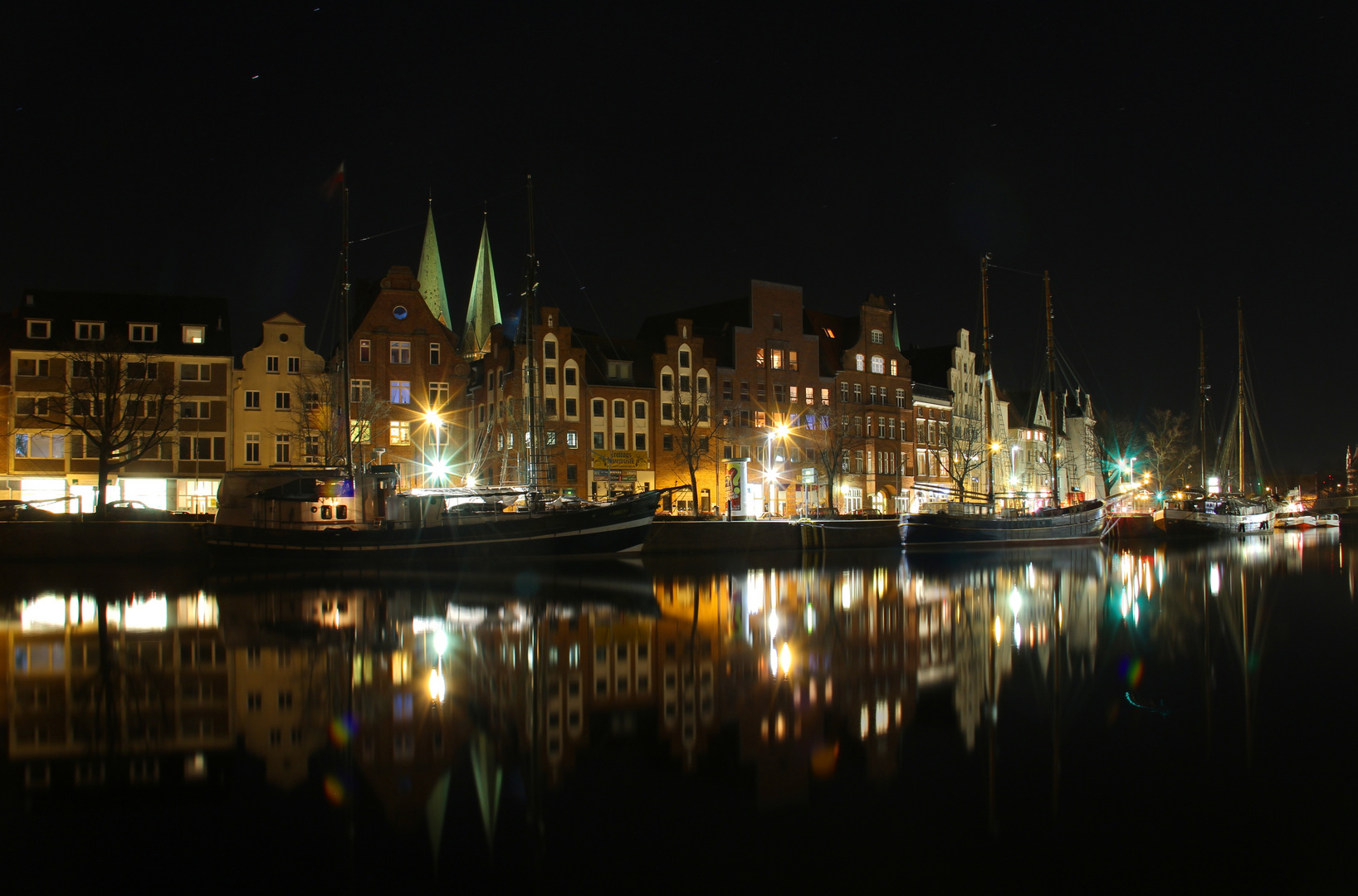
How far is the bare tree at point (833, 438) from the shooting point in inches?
3063

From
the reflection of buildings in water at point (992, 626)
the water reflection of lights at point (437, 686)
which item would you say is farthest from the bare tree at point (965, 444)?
the water reflection of lights at point (437, 686)

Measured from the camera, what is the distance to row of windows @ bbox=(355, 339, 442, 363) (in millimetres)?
69062

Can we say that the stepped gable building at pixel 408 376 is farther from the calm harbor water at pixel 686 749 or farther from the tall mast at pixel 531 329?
the calm harbor water at pixel 686 749

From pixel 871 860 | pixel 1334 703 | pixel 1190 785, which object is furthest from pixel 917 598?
pixel 871 860

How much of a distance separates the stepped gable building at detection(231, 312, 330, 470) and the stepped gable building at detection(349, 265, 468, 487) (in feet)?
10.6

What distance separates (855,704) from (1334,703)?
21.0 feet

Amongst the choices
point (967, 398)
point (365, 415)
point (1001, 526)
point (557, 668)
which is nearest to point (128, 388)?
point (365, 415)

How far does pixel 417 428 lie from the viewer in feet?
230

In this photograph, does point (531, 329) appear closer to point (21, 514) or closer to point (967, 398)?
point (21, 514)

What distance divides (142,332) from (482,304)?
34818mm

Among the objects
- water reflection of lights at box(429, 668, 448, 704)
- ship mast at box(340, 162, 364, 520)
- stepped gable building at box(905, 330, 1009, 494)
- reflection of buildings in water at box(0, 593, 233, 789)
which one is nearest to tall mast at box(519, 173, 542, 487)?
ship mast at box(340, 162, 364, 520)

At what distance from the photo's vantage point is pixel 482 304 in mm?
95375

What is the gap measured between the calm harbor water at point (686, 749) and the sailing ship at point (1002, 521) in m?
40.7

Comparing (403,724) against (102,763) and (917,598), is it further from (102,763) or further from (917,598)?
(917,598)
